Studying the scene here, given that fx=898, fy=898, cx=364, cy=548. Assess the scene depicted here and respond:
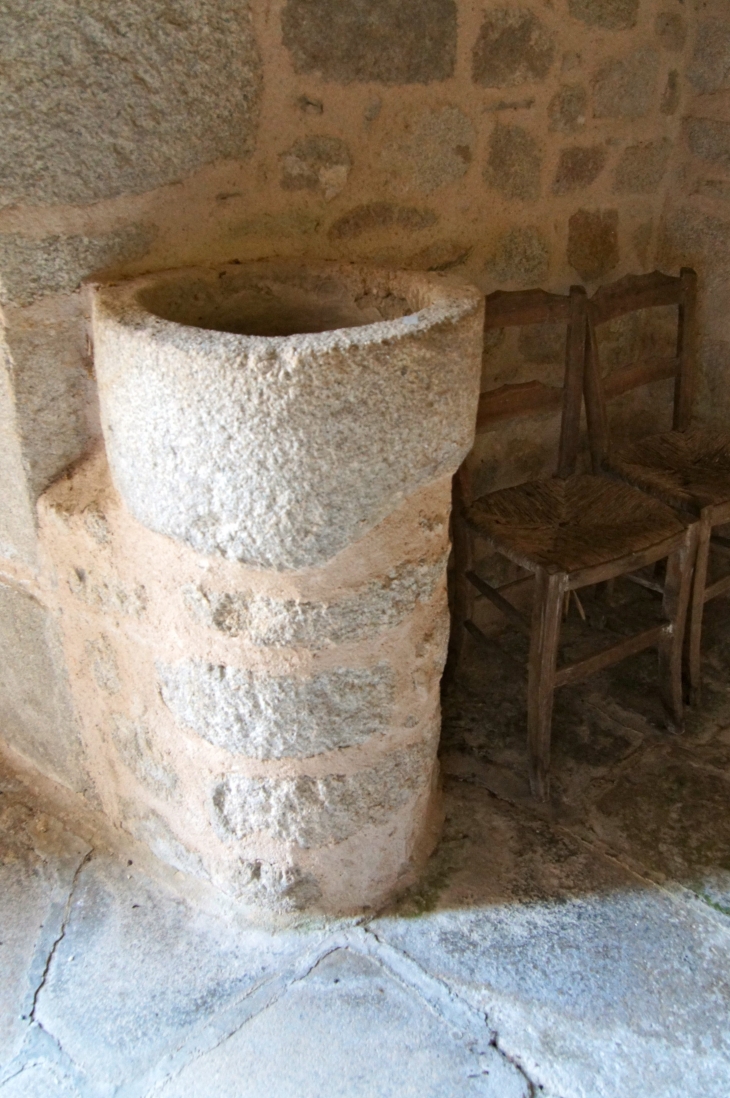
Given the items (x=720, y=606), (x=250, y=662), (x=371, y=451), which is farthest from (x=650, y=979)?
(x=720, y=606)

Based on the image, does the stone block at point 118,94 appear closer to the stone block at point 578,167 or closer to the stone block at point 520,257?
the stone block at point 520,257

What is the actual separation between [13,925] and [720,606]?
1992 mm

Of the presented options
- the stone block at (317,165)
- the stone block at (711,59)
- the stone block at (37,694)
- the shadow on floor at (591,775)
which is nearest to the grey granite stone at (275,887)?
the shadow on floor at (591,775)

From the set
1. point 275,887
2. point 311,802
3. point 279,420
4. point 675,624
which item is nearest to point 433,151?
A: point 279,420

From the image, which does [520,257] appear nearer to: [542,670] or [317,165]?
[317,165]

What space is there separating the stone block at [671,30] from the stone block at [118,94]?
1221 mm

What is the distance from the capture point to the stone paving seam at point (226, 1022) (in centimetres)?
137

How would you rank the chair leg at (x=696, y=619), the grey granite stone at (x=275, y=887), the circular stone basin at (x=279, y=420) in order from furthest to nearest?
1. the chair leg at (x=696, y=619)
2. the grey granite stone at (x=275, y=887)
3. the circular stone basin at (x=279, y=420)

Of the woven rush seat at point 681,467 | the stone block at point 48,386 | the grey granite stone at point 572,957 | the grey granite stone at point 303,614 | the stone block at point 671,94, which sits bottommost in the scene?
the grey granite stone at point 572,957

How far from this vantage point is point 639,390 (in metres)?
2.61

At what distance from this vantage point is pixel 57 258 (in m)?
1.40

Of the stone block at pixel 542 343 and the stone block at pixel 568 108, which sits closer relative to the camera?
the stone block at pixel 568 108

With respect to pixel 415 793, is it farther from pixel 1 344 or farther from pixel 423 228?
pixel 423 228

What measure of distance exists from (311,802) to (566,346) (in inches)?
49.8
